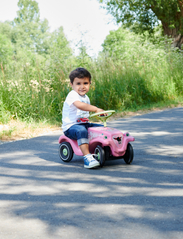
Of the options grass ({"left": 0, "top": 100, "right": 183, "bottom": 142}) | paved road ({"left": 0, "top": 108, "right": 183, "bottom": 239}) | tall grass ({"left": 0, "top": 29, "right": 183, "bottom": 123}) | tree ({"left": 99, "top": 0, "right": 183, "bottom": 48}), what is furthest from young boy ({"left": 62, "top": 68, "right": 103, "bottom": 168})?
tree ({"left": 99, "top": 0, "right": 183, "bottom": 48})

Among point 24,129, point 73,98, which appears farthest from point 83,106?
point 24,129

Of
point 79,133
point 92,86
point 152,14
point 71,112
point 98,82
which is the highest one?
point 152,14

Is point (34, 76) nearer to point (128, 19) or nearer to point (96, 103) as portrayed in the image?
point (96, 103)

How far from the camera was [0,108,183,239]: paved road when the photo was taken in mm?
2465

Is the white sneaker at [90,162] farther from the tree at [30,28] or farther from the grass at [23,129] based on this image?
the tree at [30,28]

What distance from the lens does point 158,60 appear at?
46.6ft

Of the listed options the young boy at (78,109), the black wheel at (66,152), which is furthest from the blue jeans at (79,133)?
the black wheel at (66,152)

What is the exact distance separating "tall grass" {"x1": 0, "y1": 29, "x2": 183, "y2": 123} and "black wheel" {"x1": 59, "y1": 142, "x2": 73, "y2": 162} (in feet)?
10.9

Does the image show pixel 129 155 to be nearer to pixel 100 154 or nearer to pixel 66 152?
pixel 100 154

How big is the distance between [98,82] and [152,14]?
17.6m

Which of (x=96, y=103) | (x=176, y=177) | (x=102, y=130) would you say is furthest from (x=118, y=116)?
(x=176, y=177)

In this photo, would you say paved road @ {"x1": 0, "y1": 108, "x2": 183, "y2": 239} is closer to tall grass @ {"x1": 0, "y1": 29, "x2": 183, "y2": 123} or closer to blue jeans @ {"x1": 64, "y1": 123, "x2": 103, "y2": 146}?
blue jeans @ {"x1": 64, "y1": 123, "x2": 103, "y2": 146}

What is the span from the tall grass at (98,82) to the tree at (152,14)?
9575 mm

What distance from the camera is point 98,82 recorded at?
1045cm
